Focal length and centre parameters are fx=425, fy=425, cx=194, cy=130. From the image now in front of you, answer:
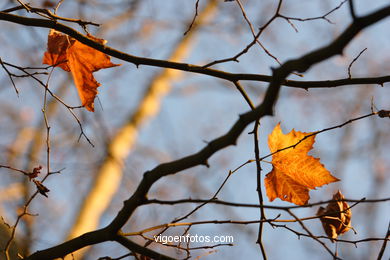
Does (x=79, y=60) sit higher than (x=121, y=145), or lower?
lower

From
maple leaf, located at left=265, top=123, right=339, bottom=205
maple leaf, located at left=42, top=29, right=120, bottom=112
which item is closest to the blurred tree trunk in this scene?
maple leaf, located at left=42, top=29, right=120, bottom=112

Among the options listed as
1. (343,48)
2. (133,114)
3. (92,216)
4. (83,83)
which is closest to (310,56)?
(343,48)

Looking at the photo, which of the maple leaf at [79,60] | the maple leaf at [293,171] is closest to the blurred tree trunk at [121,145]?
the maple leaf at [79,60]

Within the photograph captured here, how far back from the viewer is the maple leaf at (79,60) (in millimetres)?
1219

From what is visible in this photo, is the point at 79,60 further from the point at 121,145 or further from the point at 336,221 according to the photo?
the point at 121,145

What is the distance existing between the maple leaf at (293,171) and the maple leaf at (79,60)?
0.52 metres

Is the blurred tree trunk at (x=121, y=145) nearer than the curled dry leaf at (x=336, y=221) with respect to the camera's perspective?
No

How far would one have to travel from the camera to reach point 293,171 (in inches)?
47.1

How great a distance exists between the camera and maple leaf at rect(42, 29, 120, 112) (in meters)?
1.22

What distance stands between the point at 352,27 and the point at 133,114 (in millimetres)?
4509

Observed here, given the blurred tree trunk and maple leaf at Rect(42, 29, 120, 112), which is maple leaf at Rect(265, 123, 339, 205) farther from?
the blurred tree trunk

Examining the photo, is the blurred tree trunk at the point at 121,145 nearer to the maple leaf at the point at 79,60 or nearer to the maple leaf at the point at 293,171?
the maple leaf at the point at 79,60

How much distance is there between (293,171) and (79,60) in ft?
2.30

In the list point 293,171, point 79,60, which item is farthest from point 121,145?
point 293,171
